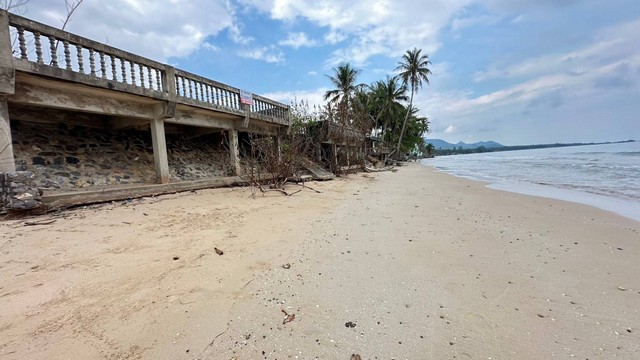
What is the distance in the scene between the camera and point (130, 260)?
124 inches

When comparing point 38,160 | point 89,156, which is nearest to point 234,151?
point 89,156

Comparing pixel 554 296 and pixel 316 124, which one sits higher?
pixel 316 124

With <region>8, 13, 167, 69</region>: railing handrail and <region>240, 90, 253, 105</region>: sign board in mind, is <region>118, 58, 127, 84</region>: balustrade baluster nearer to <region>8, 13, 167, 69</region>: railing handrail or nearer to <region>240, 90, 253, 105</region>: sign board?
<region>8, 13, 167, 69</region>: railing handrail

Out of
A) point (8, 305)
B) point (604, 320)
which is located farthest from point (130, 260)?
point (604, 320)

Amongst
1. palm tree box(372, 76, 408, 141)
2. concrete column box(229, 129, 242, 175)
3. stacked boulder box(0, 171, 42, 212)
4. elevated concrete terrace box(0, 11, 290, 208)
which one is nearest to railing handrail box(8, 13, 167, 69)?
elevated concrete terrace box(0, 11, 290, 208)

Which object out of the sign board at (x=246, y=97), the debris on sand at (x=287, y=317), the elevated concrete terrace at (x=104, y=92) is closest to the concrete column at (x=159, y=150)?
the elevated concrete terrace at (x=104, y=92)

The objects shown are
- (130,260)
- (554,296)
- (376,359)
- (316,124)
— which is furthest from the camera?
(316,124)

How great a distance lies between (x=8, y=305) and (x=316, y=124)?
47.4 ft

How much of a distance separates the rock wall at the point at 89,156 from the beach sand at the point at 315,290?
255 centimetres

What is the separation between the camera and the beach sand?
6.14ft

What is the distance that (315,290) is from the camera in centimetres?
260

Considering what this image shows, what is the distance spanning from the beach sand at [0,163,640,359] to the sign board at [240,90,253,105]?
23.1 feet

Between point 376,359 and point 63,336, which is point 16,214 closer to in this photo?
point 63,336

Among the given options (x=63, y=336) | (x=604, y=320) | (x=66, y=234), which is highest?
(x=66, y=234)
